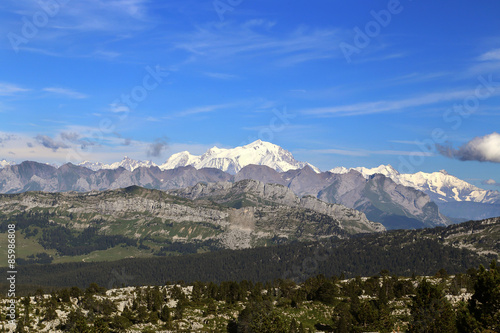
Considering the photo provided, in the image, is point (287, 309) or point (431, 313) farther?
point (287, 309)

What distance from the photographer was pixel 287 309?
529 ft

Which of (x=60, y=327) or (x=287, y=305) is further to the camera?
(x=287, y=305)

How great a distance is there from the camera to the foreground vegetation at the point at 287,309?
105m

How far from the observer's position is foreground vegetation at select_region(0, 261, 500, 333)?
105 m

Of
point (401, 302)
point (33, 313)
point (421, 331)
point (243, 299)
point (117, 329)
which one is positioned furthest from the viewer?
point (243, 299)

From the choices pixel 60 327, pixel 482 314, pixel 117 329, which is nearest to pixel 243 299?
pixel 117 329

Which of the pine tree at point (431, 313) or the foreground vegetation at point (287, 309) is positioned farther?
the pine tree at point (431, 313)

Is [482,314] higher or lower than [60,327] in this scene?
higher

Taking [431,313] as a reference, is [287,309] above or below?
below

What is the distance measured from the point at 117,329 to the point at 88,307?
33.9 meters

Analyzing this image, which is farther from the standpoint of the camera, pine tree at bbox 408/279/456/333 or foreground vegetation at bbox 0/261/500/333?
pine tree at bbox 408/279/456/333

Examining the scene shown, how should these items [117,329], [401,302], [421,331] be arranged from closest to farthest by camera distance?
[421,331] < [117,329] < [401,302]

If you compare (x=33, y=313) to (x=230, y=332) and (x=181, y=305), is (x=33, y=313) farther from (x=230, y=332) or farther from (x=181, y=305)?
(x=230, y=332)

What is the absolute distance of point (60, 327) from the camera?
5556 inches
